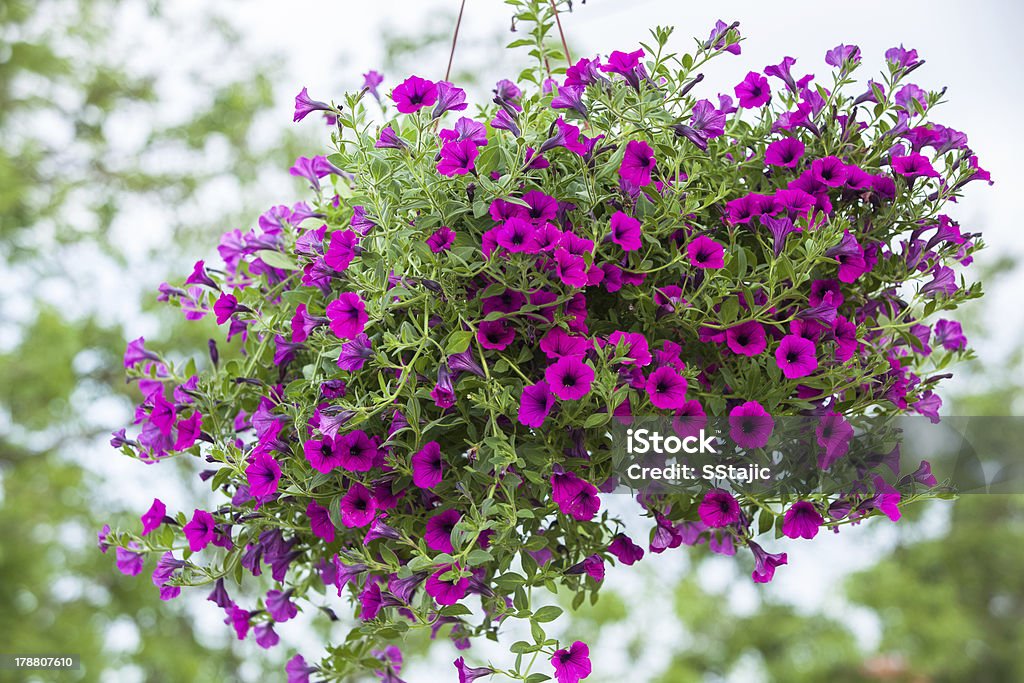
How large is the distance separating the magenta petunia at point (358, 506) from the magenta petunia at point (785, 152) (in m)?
0.50

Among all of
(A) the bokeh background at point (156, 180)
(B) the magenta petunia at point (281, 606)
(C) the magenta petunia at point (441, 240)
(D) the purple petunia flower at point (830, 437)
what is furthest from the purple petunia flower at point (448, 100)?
(A) the bokeh background at point (156, 180)

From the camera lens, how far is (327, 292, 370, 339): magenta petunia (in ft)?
2.63

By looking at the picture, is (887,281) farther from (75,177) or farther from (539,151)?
(75,177)

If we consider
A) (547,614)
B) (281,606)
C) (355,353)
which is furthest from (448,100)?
(281,606)

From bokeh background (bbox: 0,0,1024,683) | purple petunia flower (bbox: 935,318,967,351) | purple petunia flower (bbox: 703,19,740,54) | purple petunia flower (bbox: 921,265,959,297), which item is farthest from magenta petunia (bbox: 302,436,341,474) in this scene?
bokeh background (bbox: 0,0,1024,683)

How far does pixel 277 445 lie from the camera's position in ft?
2.78

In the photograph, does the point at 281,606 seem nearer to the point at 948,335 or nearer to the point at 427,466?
the point at 427,466

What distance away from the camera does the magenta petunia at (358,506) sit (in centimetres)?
83

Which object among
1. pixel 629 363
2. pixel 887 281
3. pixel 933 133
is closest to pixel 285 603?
pixel 629 363

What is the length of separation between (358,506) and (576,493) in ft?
0.65

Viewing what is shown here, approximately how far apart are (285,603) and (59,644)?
3.36 meters

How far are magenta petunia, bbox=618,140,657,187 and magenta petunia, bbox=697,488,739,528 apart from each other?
0.96ft

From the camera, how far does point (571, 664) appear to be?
788mm

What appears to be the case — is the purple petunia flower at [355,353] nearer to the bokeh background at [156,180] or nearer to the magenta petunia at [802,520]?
the magenta petunia at [802,520]
